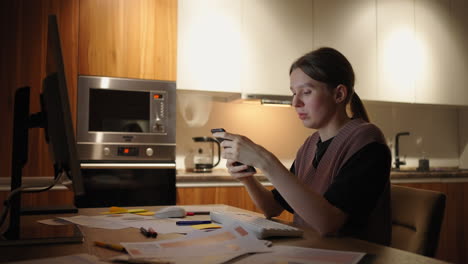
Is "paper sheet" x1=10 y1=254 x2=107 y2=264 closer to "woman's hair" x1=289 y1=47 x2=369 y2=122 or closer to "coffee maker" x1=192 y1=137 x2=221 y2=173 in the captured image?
"woman's hair" x1=289 y1=47 x2=369 y2=122

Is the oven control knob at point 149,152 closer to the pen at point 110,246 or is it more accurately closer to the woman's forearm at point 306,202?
the woman's forearm at point 306,202

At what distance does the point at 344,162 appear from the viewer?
4.07 feet

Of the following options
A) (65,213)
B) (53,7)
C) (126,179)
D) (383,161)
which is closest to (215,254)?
(383,161)

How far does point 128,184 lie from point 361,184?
1814mm

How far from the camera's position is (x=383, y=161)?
1.18m

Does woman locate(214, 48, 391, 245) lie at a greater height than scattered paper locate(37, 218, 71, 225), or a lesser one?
greater

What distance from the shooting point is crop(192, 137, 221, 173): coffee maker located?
9.58ft

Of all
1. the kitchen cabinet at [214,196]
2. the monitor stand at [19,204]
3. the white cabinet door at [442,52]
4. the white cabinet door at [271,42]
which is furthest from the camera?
the white cabinet door at [442,52]

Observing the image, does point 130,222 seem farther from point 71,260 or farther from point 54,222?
point 71,260

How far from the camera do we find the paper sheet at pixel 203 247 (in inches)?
31.0

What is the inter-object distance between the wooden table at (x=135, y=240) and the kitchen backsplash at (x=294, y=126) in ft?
7.13

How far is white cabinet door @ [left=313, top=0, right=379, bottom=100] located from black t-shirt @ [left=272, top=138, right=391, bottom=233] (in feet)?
7.32

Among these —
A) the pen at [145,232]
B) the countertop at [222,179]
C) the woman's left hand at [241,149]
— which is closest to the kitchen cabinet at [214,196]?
the countertop at [222,179]

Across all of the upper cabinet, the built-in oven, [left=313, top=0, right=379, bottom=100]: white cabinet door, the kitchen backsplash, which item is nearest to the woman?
the built-in oven
